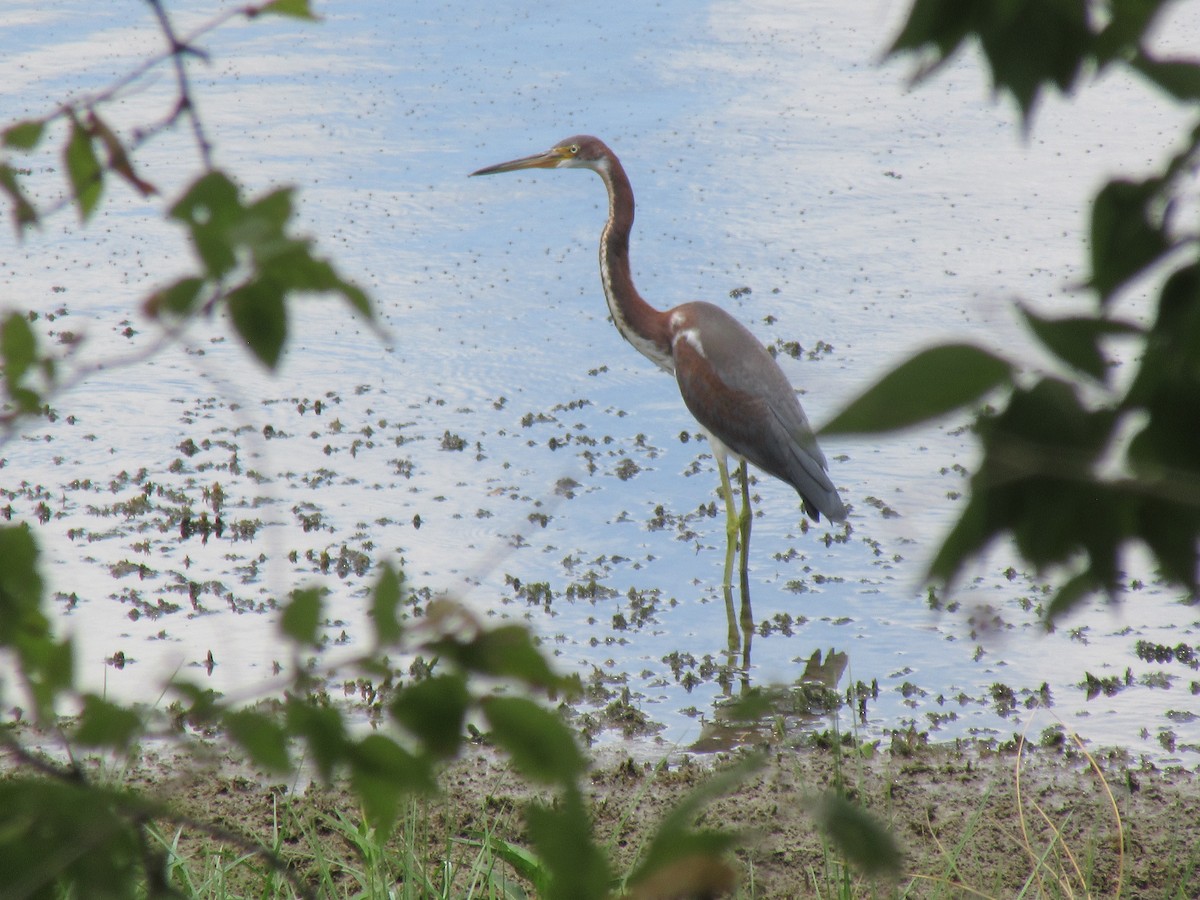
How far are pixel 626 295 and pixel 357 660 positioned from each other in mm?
4577

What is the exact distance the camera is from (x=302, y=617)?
0.77m

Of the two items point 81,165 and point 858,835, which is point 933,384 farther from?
point 81,165

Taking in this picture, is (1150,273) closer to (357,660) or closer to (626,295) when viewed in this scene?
(357,660)

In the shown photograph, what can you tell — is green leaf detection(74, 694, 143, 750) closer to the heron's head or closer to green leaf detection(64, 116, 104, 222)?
green leaf detection(64, 116, 104, 222)

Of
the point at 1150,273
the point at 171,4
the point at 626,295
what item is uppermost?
the point at 1150,273

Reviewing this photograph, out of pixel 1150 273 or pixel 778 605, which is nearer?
pixel 1150 273

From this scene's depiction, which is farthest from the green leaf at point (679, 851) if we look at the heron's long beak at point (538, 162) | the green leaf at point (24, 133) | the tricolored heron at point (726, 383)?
the heron's long beak at point (538, 162)

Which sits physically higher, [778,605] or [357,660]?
[357,660]

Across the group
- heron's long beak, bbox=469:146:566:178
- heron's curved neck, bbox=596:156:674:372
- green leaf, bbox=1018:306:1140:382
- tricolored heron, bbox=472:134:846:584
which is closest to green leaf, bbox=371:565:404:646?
green leaf, bbox=1018:306:1140:382

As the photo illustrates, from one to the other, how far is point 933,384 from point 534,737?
0.30 metres

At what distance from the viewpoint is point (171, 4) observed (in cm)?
1147

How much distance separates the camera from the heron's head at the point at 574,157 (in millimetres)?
5512

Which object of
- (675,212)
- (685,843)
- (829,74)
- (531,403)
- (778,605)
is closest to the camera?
(685,843)

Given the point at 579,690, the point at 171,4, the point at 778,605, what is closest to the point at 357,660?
the point at 579,690
